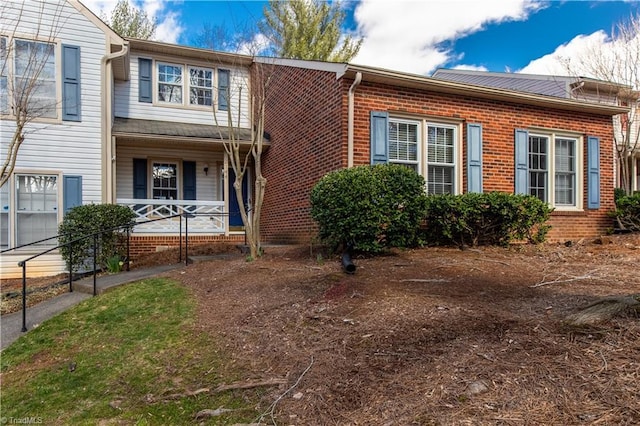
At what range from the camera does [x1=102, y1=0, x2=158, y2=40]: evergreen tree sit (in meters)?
20.7

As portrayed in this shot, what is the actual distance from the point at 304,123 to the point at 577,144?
6.82 metres

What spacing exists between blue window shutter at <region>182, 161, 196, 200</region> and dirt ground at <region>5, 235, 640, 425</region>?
264 inches

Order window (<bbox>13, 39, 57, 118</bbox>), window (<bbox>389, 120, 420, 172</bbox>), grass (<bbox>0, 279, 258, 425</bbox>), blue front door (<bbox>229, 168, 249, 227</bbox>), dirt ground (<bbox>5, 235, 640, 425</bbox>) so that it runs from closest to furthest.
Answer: dirt ground (<bbox>5, 235, 640, 425</bbox>)
grass (<bbox>0, 279, 258, 425</bbox>)
window (<bbox>389, 120, 420, 172</bbox>)
window (<bbox>13, 39, 57, 118</bbox>)
blue front door (<bbox>229, 168, 249, 227</bbox>)

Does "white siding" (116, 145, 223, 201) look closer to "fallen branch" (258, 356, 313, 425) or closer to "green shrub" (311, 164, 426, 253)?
"green shrub" (311, 164, 426, 253)

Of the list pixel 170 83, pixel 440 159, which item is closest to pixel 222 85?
pixel 170 83

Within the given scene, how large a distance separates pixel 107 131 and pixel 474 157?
8.56 m

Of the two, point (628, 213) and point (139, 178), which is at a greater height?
point (139, 178)

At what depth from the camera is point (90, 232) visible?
8.19m

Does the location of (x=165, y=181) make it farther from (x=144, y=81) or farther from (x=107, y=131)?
(x=144, y=81)

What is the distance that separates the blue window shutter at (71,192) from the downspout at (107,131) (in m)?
0.49

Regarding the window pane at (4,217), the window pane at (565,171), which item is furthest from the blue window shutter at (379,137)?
the window pane at (4,217)

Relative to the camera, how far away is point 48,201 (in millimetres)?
9414

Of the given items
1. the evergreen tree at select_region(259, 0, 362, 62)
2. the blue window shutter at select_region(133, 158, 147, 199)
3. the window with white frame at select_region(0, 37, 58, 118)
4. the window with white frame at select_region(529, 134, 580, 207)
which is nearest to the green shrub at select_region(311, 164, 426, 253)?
the window with white frame at select_region(529, 134, 580, 207)

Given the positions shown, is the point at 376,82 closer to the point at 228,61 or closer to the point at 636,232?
the point at 228,61
